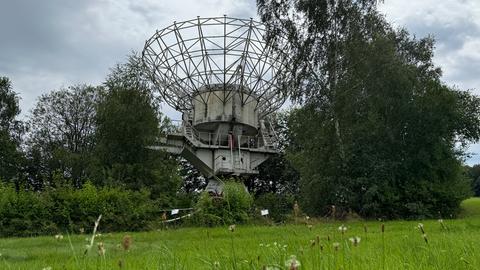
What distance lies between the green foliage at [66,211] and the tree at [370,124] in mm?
8461

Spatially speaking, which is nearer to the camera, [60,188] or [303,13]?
[60,188]

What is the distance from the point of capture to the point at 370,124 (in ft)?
72.2

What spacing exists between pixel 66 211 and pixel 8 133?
29991 mm

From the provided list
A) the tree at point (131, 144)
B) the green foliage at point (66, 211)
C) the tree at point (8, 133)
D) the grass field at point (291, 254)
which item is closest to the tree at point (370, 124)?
the green foliage at point (66, 211)

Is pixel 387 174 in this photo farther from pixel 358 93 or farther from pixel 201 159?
pixel 201 159

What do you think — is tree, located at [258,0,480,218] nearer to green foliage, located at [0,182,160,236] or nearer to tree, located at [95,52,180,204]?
green foliage, located at [0,182,160,236]

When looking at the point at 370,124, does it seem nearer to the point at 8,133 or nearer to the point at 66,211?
the point at 66,211

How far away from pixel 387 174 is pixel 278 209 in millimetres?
9324

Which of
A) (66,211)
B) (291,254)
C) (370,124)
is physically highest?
(370,124)

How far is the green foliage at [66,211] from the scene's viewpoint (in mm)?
16656

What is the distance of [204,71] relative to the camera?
39.2 metres

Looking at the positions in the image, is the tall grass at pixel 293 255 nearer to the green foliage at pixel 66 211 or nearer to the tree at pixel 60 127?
the green foliage at pixel 66 211

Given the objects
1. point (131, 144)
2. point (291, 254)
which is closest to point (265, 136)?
point (131, 144)

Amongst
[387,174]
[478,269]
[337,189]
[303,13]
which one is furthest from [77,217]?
[478,269]
